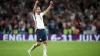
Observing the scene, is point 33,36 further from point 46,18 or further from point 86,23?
point 86,23

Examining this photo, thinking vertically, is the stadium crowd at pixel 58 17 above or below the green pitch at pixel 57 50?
above

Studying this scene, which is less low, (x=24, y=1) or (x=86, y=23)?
(x=24, y=1)

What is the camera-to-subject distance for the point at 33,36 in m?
28.4

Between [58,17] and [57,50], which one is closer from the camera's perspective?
[57,50]

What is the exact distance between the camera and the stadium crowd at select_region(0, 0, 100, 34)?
29016mm

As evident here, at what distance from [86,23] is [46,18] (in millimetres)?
3469

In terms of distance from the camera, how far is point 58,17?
30.5m

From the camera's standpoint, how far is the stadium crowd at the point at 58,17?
1142 inches

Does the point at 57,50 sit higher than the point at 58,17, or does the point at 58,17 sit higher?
the point at 58,17

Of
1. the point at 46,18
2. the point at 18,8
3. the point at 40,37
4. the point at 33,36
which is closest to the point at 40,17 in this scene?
the point at 40,37

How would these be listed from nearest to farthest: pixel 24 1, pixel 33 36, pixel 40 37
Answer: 1. pixel 40 37
2. pixel 33 36
3. pixel 24 1

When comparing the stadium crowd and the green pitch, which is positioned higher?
the stadium crowd

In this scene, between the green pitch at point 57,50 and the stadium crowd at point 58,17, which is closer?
the green pitch at point 57,50

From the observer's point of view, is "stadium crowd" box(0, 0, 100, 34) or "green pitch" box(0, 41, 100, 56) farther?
"stadium crowd" box(0, 0, 100, 34)
